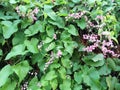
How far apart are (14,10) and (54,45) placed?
1.33 ft

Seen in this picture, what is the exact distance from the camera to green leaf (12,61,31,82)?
161 centimetres

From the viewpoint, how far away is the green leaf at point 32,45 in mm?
1677

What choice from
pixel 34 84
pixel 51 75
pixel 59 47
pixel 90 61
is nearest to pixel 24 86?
pixel 34 84

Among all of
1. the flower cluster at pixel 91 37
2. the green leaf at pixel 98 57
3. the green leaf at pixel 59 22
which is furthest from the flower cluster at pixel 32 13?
the green leaf at pixel 98 57

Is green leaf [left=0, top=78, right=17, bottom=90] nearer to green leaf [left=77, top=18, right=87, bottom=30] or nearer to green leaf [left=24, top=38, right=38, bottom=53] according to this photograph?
green leaf [left=24, top=38, right=38, bottom=53]

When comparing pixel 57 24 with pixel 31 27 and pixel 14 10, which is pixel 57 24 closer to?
pixel 31 27

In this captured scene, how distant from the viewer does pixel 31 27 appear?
1.75 m

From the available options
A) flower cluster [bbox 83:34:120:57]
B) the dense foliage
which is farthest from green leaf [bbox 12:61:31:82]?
flower cluster [bbox 83:34:120:57]

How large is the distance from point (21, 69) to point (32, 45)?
0.16 metres

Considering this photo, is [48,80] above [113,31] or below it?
below

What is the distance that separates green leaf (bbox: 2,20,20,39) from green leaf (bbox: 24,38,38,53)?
11 cm

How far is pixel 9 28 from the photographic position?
1.76m

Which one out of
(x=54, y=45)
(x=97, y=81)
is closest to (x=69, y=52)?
(x=54, y=45)

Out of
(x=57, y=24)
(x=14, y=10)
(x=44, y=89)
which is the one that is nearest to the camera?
(x=44, y=89)
